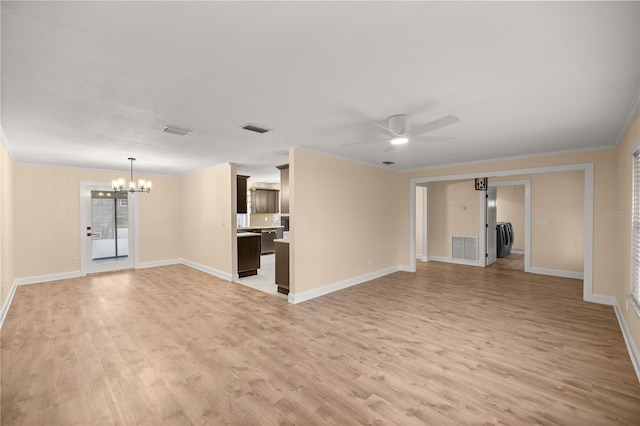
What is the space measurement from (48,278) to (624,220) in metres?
9.88

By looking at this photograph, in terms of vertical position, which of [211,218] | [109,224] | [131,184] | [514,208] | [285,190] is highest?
[131,184]

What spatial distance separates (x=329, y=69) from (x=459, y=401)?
2653 mm

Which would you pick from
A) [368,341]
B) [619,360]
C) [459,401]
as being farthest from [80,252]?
[619,360]

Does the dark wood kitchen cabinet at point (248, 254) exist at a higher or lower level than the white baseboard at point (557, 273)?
higher

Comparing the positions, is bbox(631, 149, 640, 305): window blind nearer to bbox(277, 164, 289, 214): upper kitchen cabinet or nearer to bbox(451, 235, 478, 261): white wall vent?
bbox(277, 164, 289, 214): upper kitchen cabinet

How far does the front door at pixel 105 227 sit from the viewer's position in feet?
21.2

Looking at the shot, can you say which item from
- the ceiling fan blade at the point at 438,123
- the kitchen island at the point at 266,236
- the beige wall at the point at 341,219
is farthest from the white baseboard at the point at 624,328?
the kitchen island at the point at 266,236

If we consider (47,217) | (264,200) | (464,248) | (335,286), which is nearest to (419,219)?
(464,248)

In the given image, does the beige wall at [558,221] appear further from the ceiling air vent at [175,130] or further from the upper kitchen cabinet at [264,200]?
the upper kitchen cabinet at [264,200]

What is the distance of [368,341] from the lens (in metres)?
3.17

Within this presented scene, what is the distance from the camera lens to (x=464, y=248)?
25.5 feet

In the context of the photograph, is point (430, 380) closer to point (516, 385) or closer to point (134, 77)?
point (516, 385)

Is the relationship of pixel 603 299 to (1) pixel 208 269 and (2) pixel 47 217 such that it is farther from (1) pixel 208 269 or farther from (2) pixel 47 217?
(2) pixel 47 217

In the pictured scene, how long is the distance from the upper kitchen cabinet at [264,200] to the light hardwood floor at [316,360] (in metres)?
5.37
